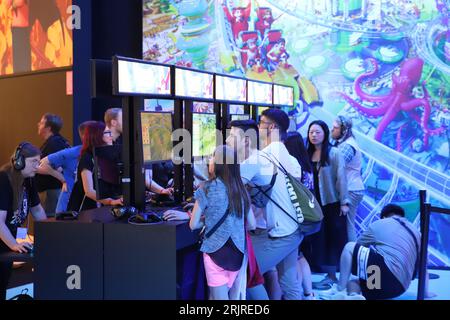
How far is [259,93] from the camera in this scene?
5.75 metres

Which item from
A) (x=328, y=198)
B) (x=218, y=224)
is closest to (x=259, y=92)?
(x=328, y=198)

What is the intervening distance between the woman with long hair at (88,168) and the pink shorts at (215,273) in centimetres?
98

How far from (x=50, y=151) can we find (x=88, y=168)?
1.50 m

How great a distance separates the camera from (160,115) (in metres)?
3.69

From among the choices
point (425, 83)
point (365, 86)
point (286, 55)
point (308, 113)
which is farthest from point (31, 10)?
point (425, 83)

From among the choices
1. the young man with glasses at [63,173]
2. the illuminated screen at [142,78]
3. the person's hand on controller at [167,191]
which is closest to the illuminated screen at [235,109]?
the young man with glasses at [63,173]

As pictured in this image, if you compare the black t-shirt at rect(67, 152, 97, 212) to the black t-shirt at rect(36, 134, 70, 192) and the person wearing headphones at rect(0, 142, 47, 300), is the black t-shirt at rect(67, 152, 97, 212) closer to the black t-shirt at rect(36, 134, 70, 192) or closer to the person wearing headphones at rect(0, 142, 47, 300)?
the person wearing headphones at rect(0, 142, 47, 300)

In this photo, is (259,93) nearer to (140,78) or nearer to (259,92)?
(259,92)

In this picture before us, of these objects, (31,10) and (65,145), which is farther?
(31,10)

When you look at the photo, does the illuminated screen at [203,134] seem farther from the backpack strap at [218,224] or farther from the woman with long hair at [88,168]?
the backpack strap at [218,224]

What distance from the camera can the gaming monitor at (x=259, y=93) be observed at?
548 centimetres

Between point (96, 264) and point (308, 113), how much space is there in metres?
4.16

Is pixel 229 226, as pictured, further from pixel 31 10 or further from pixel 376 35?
pixel 31 10

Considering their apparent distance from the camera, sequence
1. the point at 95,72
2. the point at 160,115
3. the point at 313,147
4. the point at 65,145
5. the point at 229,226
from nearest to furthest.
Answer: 1. the point at 229,226
2. the point at 95,72
3. the point at 160,115
4. the point at 313,147
5. the point at 65,145
